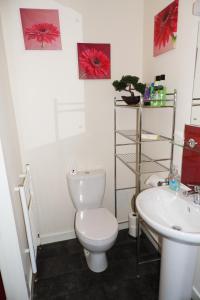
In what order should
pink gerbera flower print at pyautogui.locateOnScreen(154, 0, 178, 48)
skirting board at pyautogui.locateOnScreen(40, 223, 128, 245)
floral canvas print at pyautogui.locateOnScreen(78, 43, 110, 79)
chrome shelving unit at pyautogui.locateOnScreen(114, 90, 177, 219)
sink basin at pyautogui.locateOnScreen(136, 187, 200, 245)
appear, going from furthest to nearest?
skirting board at pyautogui.locateOnScreen(40, 223, 128, 245), floral canvas print at pyautogui.locateOnScreen(78, 43, 110, 79), chrome shelving unit at pyautogui.locateOnScreen(114, 90, 177, 219), pink gerbera flower print at pyautogui.locateOnScreen(154, 0, 178, 48), sink basin at pyautogui.locateOnScreen(136, 187, 200, 245)

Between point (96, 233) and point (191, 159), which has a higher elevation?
point (191, 159)

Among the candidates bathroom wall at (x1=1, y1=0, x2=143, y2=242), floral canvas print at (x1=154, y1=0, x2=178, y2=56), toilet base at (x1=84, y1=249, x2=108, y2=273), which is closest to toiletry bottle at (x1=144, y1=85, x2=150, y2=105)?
floral canvas print at (x1=154, y1=0, x2=178, y2=56)

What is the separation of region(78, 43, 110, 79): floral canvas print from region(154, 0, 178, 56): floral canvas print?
45 cm

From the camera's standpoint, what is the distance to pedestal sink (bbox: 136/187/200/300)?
1.17m

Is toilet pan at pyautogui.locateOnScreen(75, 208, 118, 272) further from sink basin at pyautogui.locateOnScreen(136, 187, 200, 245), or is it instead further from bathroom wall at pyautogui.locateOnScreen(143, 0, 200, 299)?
bathroom wall at pyautogui.locateOnScreen(143, 0, 200, 299)

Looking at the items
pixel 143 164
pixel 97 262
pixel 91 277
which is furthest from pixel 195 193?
pixel 91 277

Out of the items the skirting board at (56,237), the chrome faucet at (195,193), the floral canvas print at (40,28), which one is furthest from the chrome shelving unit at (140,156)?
the floral canvas print at (40,28)

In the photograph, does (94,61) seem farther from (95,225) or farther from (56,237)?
(56,237)

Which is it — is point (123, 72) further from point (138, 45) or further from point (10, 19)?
point (10, 19)

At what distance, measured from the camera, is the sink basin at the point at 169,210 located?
1.14 metres

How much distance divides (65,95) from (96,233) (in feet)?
4.14

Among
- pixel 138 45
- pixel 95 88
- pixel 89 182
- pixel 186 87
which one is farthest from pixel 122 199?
pixel 138 45

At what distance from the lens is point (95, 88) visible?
6.31ft

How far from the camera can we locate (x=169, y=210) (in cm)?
131
